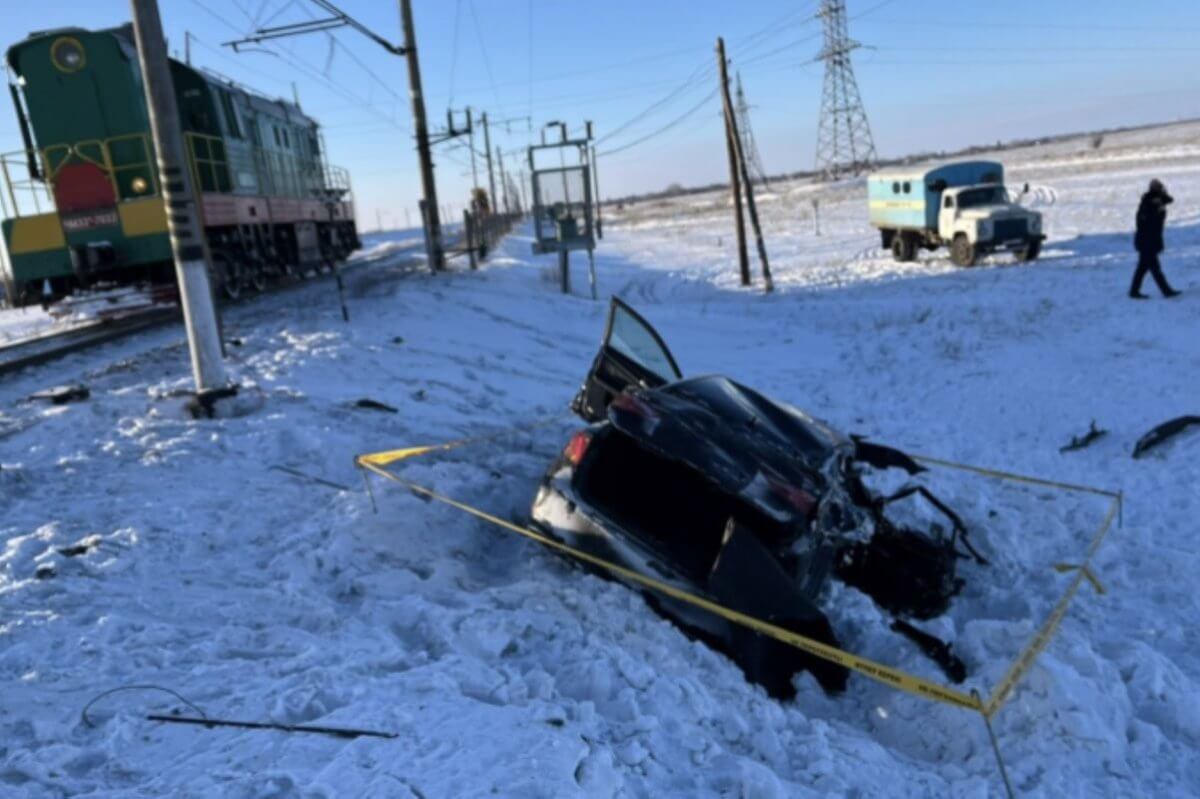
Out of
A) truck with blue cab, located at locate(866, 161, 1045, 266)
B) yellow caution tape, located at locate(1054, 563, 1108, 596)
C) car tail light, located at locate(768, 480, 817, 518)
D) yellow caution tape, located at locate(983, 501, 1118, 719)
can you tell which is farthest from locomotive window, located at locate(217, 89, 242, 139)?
truck with blue cab, located at locate(866, 161, 1045, 266)

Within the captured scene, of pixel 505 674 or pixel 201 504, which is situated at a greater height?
pixel 201 504

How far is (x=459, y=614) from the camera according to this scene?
375 centimetres

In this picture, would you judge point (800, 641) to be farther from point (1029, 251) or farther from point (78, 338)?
point (1029, 251)

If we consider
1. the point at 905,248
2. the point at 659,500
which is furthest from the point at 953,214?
the point at 659,500

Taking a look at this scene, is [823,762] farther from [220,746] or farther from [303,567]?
[303,567]

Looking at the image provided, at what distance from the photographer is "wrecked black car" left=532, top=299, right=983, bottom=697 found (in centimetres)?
366

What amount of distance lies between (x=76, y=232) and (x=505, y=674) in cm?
1113

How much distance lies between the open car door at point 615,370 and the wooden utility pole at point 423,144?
1315 cm

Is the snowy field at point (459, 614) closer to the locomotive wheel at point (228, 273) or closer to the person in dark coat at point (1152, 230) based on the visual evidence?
the person in dark coat at point (1152, 230)

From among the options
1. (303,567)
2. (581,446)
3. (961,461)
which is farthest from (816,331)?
(303,567)

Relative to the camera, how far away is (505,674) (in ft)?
10.8

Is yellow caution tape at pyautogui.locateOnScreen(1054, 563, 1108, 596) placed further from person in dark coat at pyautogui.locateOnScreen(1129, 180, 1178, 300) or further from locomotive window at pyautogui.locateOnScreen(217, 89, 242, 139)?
locomotive window at pyautogui.locateOnScreen(217, 89, 242, 139)

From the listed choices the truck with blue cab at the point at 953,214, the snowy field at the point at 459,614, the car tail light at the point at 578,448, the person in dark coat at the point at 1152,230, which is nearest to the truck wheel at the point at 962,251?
the truck with blue cab at the point at 953,214

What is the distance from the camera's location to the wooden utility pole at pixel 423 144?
17.5 m
